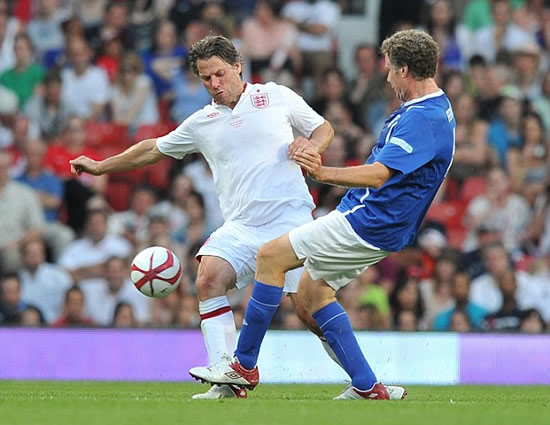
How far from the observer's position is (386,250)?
26.8ft

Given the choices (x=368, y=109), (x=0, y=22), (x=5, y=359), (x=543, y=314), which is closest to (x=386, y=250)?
(x=5, y=359)

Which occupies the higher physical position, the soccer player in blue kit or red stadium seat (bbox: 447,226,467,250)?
the soccer player in blue kit

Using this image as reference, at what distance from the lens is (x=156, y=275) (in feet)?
30.2

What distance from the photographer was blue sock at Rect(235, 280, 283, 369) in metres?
8.16

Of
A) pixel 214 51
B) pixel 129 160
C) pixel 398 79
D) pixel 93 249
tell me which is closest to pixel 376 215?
pixel 398 79

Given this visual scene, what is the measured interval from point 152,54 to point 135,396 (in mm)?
8296

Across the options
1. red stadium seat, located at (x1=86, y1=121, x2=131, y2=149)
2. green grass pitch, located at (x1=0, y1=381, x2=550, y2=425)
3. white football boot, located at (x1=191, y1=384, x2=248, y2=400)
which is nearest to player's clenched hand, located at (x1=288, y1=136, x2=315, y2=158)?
green grass pitch, located at (x1=0, y1=381, x2=550, y2=425)

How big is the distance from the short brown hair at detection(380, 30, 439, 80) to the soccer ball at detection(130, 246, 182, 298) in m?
2.24

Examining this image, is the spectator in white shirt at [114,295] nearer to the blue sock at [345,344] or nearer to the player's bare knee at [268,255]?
the blue sock at [345,344]

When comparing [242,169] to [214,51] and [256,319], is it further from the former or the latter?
[256,319]

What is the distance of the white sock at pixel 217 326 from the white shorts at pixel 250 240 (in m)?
0.26

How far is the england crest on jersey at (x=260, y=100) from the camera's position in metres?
8.85

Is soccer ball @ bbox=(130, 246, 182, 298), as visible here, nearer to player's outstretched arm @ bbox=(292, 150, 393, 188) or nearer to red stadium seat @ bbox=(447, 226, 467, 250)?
player's outstretched arm @ bbox=(292, 150, 393, 188)

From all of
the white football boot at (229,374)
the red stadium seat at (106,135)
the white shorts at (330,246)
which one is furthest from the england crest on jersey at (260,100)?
the red stadium seat at (106,135)
